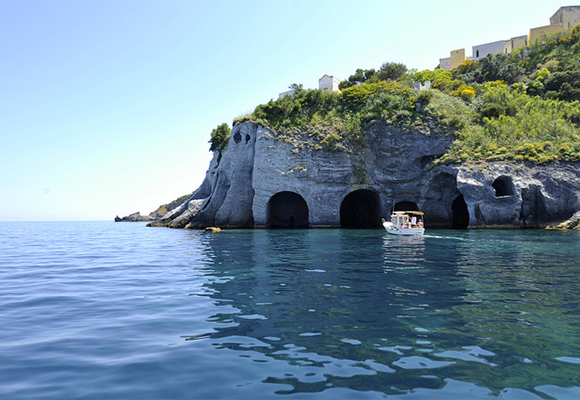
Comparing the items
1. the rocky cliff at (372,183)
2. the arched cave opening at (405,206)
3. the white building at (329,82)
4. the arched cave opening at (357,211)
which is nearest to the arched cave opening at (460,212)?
the rocky cliff at (372,183)

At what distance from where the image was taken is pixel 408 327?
632 cm

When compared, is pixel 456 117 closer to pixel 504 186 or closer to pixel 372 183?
pixel 504 186

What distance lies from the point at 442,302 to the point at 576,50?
80.5m

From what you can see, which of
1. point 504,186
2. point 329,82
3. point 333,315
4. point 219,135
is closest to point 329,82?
point 329,82

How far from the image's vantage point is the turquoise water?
4.21 m

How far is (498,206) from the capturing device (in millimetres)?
34594

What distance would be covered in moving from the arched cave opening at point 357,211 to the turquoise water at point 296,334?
36.7 meters

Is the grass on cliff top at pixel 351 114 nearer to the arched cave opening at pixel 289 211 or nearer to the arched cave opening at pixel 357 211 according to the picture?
the arched cave opening at pixel 357 211

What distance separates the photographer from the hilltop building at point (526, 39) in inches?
2975

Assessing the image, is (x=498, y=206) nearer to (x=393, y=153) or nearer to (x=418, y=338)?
(x=393, y=153)

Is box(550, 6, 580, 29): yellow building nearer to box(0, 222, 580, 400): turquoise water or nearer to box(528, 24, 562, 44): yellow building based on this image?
box(528, 24, 562, 44): yellow building

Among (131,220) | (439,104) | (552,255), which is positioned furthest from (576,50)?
(131,220)

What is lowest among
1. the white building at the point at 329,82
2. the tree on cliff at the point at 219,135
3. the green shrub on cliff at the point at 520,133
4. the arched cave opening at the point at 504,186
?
the arched cave opening at the point at 504,186

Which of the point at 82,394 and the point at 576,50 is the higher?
the point at 576,50
